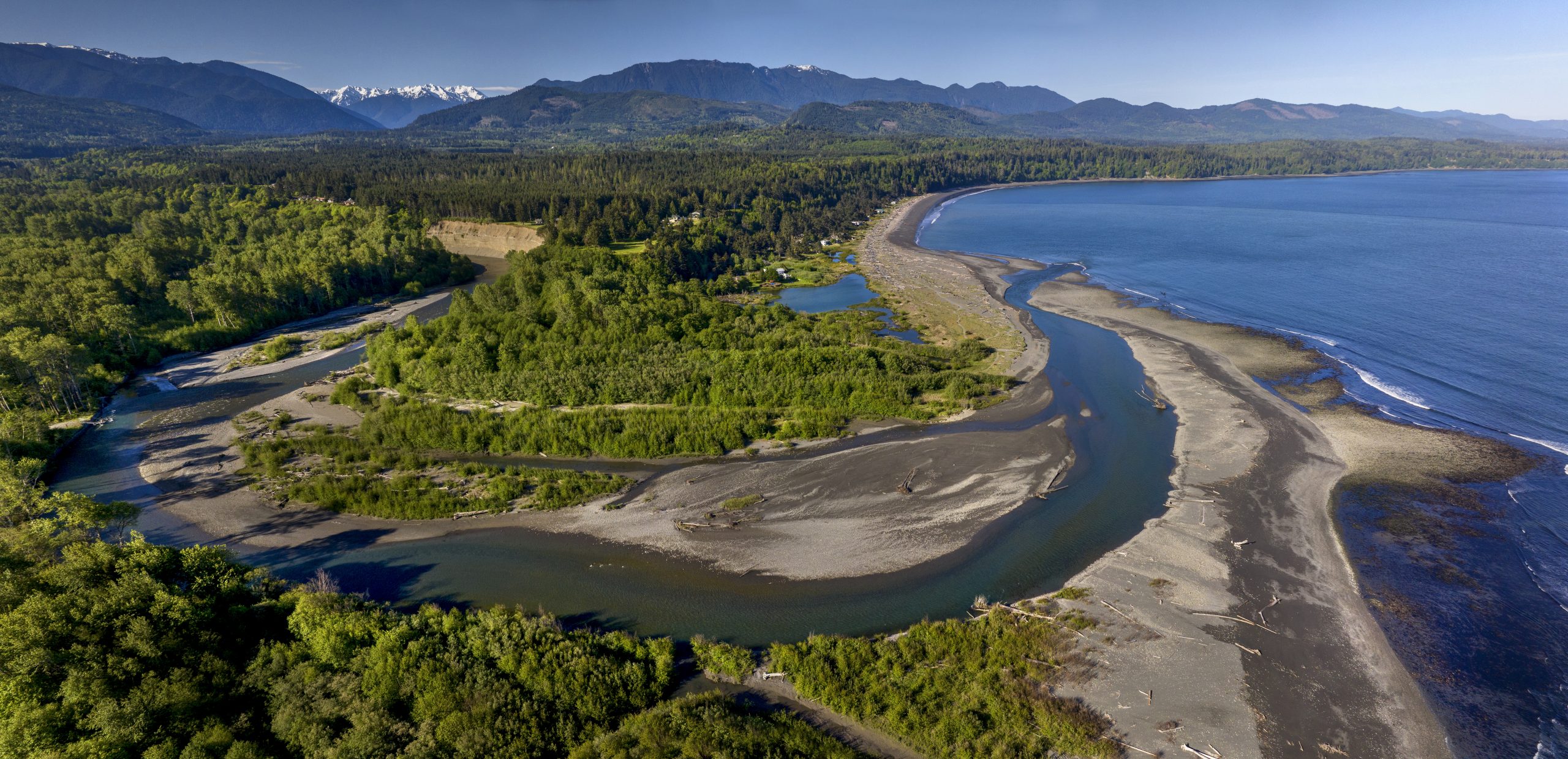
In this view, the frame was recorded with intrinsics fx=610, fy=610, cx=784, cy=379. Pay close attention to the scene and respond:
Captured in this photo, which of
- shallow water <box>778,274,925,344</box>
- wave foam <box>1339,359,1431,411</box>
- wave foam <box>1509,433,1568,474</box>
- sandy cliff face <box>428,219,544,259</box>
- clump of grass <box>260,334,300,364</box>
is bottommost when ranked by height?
wave foam <box>1509,433,1568,474</box>

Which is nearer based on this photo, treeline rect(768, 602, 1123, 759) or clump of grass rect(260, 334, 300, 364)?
treeline rect(768, 602, 1123, 759)

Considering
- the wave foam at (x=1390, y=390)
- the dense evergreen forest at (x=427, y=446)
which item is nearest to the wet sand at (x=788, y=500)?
the dense evergreen forest at (x=427, y=446)

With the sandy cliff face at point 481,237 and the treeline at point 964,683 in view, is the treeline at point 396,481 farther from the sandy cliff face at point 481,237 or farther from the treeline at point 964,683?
the sandy cliff face at point 481,237

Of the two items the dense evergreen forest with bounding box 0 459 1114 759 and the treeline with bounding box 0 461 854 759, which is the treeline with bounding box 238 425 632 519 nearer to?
the dense evergreen forest with bounding box 0 459 1114 759

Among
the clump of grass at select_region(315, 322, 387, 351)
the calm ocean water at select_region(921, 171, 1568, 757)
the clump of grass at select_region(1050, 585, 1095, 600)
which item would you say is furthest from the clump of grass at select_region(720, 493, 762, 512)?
the clump of grass at select_region(315, 322, 387, 351)

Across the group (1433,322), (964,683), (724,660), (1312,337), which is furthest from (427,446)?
(1433,322)

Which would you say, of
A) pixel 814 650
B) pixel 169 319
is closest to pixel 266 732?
pixel 814 650

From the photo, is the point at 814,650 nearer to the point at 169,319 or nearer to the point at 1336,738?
the point at 1336,738
